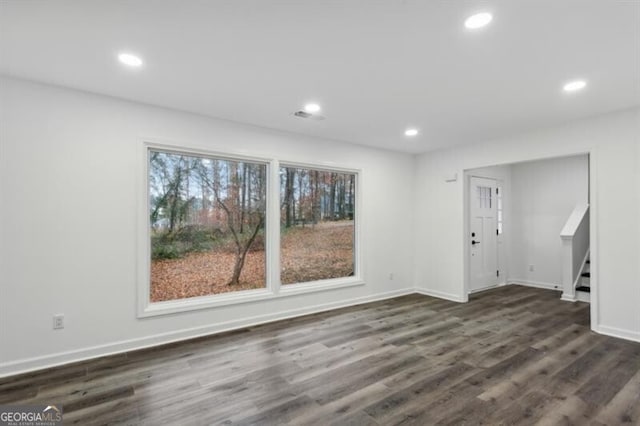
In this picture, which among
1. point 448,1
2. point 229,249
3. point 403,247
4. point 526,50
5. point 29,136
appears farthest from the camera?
point 403,247

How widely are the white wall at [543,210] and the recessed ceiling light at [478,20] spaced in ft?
17.1

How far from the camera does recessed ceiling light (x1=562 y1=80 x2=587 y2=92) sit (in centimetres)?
288

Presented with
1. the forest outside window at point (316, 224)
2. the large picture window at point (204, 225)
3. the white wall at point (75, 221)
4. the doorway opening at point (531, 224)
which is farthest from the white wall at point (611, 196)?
the white wall at point (75, 221)

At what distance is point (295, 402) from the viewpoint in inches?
92.8

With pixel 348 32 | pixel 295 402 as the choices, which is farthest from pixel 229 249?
pixel 348 32

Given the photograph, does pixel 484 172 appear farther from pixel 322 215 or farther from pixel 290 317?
pixel 290 317

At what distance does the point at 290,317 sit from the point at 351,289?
1178 mm

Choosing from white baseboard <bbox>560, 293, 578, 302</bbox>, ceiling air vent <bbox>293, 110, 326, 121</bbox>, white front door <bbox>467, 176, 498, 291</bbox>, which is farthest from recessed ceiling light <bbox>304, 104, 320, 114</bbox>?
white baseboard <bbox>560, 293, 578, 302</bbox>

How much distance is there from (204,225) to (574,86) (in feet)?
13.6

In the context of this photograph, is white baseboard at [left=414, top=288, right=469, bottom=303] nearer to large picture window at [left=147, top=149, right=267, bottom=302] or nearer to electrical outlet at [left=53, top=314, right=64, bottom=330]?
large picture window at [left=147, top=149, right=267, bottom=302]

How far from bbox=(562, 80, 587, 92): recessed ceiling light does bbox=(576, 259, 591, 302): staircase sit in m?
3.91

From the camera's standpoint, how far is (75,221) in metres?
3.04

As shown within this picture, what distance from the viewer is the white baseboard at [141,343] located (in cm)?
279

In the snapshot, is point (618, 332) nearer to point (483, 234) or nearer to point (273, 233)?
point (483, 234)
